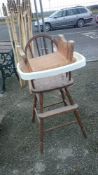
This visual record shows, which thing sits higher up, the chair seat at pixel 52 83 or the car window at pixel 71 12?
the chair seat at pixel 52 83

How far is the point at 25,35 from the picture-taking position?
3.84 metres

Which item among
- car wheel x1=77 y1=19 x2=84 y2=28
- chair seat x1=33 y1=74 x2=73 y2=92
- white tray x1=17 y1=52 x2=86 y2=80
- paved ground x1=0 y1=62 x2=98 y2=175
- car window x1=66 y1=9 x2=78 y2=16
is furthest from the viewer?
car wheel x1=77 y1=19 x2=84 y2=28

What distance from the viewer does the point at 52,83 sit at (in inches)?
102

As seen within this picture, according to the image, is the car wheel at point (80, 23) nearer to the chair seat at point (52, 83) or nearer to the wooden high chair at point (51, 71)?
the wooden high chair at point (51, 71)

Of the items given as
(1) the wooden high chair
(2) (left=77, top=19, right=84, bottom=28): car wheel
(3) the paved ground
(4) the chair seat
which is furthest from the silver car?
(4) the chair seat

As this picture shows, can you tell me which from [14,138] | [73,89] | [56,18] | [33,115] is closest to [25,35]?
[73,89]

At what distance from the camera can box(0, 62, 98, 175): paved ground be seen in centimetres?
236

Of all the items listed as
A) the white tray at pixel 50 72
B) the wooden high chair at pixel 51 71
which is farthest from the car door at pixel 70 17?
the white tray at pixel 50 72

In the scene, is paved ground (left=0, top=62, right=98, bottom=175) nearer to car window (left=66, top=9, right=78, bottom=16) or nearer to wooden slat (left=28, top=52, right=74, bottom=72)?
wooden slat (left=28, top=52, right=74, bottom=72)

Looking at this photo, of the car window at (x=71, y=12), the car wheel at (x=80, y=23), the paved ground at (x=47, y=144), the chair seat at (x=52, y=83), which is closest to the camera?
the paved ground at (x=47, y=144)

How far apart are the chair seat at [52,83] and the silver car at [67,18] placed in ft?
35.6

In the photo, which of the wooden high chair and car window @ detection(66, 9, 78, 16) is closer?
the wooden high chair

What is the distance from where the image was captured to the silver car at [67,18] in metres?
13.1

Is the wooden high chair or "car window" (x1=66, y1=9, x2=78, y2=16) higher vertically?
the wooden high chair
